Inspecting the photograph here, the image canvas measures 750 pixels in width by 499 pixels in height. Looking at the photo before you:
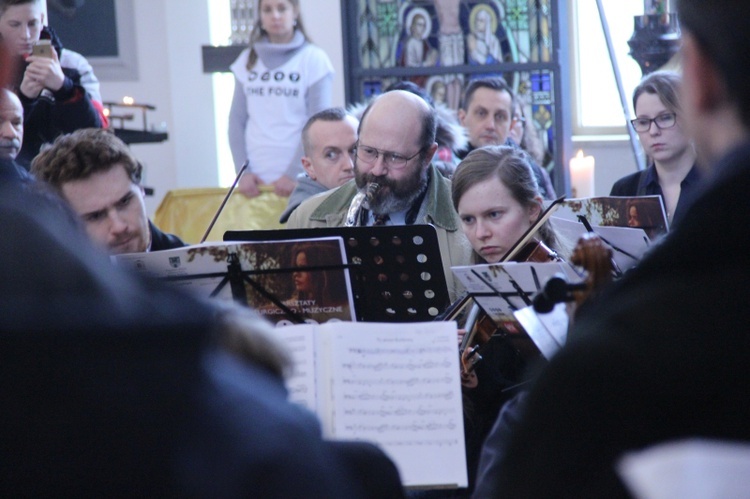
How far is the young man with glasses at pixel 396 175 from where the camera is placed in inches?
129

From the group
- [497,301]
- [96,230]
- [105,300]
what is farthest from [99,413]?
[96,230]

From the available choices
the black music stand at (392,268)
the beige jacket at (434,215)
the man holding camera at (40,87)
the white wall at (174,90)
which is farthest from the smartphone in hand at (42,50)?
the white wall at (174,90)

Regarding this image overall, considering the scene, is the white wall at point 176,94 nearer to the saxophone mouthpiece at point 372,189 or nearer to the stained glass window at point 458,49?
the stained glass window at point 458,49

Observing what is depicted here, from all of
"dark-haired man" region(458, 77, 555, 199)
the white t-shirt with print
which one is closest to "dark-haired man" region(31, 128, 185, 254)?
"dark-haired man" region(458, 77, 555, 199)

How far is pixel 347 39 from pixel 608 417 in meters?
5.75

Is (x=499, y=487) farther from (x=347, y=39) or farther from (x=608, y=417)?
(x=347, y=39)

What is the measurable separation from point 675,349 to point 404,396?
125 cm

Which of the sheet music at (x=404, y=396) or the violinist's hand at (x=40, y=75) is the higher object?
the violinist's hand at (x=40, y=75)

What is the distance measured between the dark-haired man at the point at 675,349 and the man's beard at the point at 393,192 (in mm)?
2464

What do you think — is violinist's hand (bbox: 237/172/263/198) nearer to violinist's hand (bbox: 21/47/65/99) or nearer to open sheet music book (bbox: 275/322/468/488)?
violinist's hand (bbox: 21/47/65/99)

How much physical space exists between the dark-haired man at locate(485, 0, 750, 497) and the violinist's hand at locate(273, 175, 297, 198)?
4355 mm

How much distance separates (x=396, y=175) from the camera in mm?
3305

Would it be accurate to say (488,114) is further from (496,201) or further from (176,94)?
(176,94)

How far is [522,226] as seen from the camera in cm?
286
